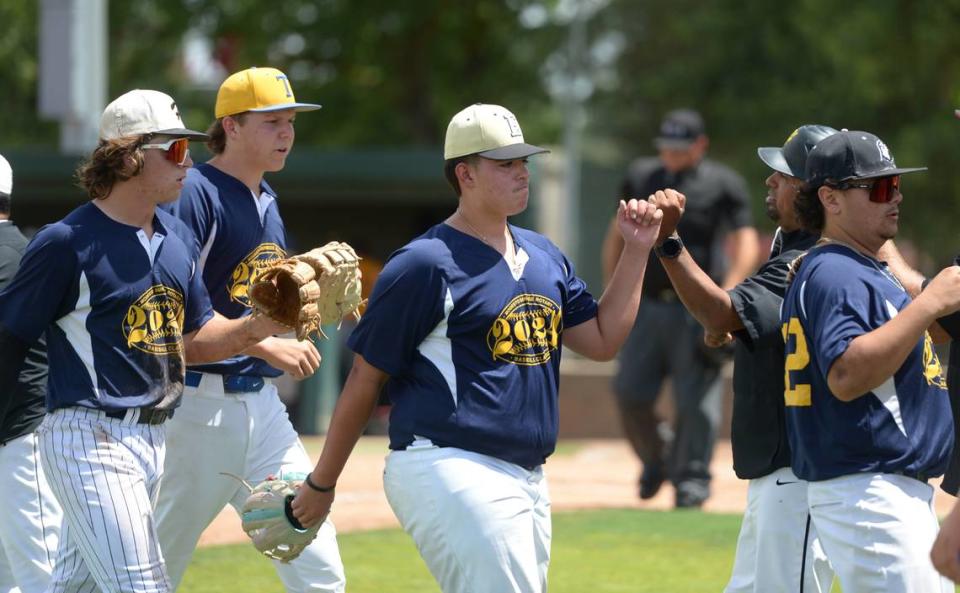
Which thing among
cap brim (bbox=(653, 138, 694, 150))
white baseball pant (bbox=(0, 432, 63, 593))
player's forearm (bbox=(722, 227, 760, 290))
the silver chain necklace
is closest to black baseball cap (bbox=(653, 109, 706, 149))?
cap brim (bbox=(653, 138, 694, 150))

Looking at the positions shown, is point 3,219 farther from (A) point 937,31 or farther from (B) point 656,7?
(B) point 656,7

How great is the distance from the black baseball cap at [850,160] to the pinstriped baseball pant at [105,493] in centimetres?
216

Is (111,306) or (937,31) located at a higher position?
(937,31)

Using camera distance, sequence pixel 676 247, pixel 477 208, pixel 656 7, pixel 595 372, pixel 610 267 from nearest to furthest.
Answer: pixel 477 208, pixel 676 247, pixel 610 267, pixel 595 372, pixel 656 7

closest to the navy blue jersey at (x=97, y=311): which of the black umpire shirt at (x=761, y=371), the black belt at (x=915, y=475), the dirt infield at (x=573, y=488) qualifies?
the black umpire shirt at (x=761, y=371)

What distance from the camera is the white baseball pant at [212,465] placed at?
5297 millimetres

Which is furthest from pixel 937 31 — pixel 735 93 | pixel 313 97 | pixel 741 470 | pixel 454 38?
pixel 741 470

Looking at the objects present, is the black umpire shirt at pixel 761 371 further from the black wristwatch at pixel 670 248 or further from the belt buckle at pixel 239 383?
the belt buckle at pixel 239 383

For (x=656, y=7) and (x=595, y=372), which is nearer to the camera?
(x=595, y=372)

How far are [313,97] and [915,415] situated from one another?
2310 cm

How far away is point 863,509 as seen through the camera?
3.90 metres

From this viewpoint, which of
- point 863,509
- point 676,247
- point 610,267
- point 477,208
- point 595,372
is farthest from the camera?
point 595,372

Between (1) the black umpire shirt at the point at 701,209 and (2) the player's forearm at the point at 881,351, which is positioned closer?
(2) the player's forearm at the point at 881,351

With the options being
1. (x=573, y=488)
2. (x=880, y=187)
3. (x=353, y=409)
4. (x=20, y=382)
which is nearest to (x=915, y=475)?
(x=880, y=187)
